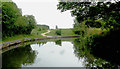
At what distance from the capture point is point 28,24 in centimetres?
2909

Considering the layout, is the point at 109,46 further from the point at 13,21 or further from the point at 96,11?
the point at 13,21

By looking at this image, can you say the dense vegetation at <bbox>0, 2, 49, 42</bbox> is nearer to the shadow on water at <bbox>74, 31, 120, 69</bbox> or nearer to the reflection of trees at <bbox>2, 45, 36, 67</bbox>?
the reflection of trees at <bbox>2, 45, 36, 67</bbox>

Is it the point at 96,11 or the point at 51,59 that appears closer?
the point at 96,11

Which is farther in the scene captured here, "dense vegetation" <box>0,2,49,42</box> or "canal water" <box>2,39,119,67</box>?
"dense vegetation" <box>0,2,49,42</box>

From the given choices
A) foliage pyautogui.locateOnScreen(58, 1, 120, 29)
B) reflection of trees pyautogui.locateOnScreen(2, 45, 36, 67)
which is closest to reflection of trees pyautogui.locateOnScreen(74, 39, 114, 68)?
foliage pyautogui.locateOnScreen(58, 1, 120, 29)

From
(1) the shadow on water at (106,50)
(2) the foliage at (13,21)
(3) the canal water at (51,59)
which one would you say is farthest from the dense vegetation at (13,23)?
(1) the shadow on water at (106,50)

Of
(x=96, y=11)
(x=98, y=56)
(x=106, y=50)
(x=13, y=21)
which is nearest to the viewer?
(x=96, y=11)

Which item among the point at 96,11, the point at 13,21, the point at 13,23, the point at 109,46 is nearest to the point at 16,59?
the point at 96,11

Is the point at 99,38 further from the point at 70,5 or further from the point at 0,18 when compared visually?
the point at 0,18

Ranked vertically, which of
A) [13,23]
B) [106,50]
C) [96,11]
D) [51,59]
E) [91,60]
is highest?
[96,11]

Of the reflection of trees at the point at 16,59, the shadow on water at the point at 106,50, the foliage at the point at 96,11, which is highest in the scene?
the foliage at the point at 96,11

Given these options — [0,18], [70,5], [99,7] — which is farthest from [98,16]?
[0,18]

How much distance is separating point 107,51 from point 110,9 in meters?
5.39

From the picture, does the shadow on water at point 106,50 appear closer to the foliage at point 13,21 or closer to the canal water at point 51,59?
the canal water at point 51,59
